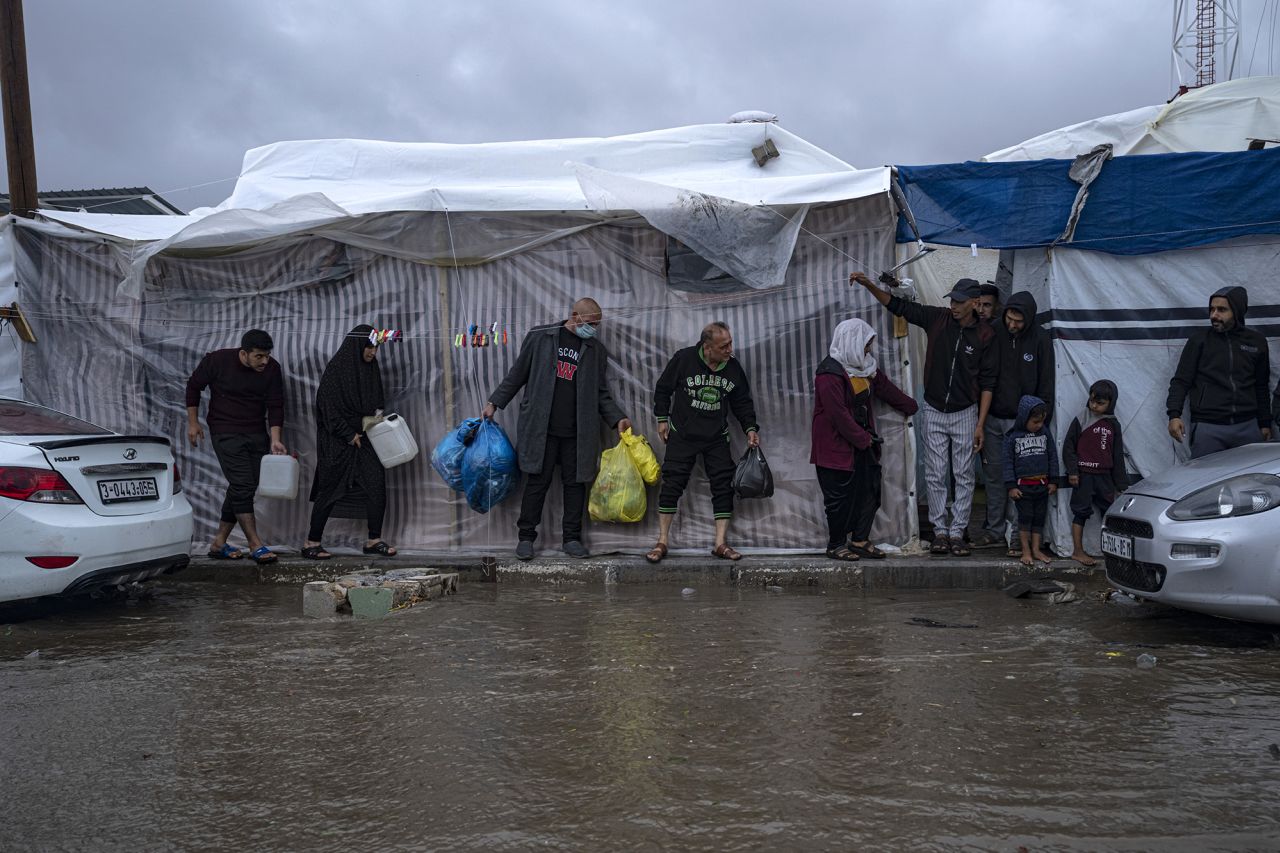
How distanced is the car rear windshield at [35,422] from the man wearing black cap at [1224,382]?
7.39 metres

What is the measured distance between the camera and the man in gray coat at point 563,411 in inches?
323

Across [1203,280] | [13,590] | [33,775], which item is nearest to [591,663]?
[33,775]

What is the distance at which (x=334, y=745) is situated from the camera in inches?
161

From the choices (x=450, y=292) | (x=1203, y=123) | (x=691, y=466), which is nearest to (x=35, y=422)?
(x=450, y=292)

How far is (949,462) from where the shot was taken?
319 inches

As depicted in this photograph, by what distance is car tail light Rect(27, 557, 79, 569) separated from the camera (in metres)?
6.21

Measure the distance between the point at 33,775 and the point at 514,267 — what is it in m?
5.57

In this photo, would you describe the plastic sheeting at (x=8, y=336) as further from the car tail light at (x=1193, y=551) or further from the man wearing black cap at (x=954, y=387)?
the car tail light at (x=1193, y=551)

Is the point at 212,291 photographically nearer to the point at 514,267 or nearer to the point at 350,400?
the point at 350,400

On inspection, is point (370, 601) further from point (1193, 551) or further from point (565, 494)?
point (1193, 551)

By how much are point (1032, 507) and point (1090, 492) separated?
412 mm

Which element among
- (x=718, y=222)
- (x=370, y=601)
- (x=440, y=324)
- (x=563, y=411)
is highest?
(x=718, y=222)

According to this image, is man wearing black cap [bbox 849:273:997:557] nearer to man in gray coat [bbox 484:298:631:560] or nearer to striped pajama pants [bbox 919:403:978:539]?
striped pajama pants [bbox 919:403:978:539]

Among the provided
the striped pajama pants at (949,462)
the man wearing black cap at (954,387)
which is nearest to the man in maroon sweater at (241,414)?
the man wearing black cap at (954,387)
